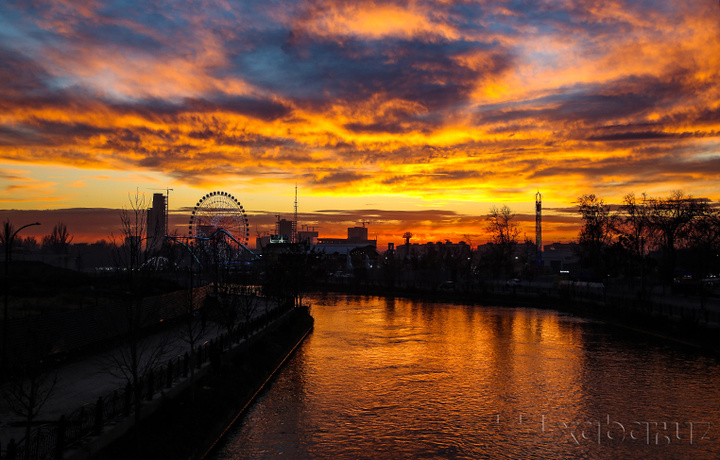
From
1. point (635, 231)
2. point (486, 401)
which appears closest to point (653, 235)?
point (635, 231)

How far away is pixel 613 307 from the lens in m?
55.7

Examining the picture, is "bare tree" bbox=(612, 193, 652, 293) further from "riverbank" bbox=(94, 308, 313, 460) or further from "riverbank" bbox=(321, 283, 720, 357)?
"riverbank" bbox=(94, 308, 313, 460)

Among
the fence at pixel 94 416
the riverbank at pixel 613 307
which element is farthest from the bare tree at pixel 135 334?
the riverbank at pixel 613 307

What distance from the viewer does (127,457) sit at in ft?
49.1

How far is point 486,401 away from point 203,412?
12.4 m

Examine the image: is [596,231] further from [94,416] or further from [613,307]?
[94,416]

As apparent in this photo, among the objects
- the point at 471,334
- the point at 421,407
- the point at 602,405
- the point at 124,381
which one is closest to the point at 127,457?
the point at 124,381

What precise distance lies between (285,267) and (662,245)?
50.5m

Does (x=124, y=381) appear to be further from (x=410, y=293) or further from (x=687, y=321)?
(x=410, y=293)

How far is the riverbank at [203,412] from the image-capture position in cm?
1594

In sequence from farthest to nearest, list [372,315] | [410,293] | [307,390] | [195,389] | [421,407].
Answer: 1. [410,293]
2. [372,315]
3. [307,390]
4. [421,407]
5. [195,389]

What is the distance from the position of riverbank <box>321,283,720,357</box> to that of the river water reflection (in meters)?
2.00

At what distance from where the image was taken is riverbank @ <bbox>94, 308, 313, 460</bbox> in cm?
1594

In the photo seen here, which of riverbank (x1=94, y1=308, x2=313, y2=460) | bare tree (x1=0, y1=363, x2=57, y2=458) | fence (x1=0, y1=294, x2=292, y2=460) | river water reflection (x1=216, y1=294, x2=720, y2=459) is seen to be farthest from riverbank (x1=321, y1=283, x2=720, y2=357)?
bare tree (x1=0, y1=363, x2=57, y2=458)
